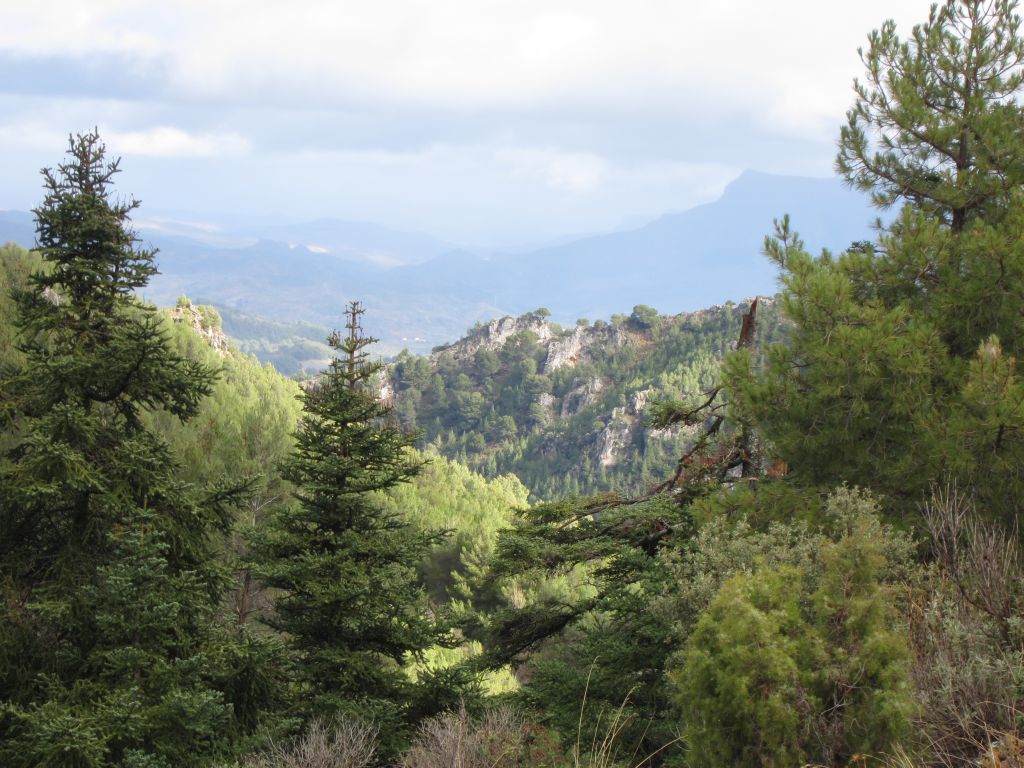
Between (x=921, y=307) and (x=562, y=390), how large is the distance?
120451 mm

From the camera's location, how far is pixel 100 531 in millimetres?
7328

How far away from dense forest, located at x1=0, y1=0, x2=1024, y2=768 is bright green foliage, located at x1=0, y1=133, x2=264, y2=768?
3 centimetres

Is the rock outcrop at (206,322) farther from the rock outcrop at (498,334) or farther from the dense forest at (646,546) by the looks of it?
the rock outcrop at (498,334)

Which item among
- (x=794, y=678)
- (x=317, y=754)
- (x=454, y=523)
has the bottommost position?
(x=454, y=523)

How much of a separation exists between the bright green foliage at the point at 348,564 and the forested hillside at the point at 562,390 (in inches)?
3474

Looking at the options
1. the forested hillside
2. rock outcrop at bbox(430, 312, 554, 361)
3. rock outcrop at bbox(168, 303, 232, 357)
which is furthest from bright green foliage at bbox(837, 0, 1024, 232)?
rock outcrop at bbox(430, 312, 554, 361)

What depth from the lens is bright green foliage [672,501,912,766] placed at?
15.0ft

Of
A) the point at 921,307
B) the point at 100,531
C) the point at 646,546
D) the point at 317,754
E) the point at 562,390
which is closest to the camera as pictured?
the point at 317,754

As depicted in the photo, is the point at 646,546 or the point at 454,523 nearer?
the point at 646,546

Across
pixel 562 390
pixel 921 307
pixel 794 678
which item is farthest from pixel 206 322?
pixel 562 390

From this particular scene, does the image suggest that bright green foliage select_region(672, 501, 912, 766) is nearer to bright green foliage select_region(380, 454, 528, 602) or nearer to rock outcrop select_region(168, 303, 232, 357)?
bright green foliage select_region(380, 454, 528, 602)

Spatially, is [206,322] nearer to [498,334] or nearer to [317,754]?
[317,754]

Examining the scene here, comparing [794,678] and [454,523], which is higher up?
[794,678]

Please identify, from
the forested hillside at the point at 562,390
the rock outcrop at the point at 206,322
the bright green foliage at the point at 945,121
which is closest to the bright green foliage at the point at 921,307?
the bright green foliage at the point at 945,121
